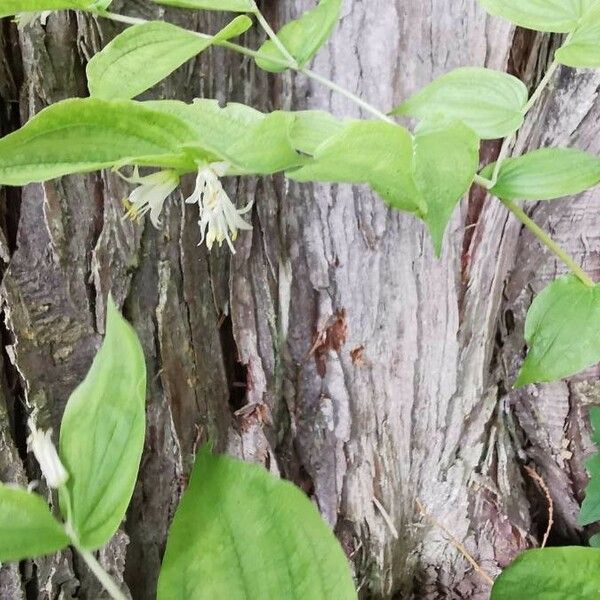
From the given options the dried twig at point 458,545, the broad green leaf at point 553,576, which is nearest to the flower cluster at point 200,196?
the broad green leaf at point 553,576

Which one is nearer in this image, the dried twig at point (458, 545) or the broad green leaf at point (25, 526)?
the broad green leaf at point (25, 526)

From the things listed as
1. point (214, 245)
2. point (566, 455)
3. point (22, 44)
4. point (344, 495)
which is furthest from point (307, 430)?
point (22, 44)

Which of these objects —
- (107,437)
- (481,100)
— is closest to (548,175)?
(481,100)

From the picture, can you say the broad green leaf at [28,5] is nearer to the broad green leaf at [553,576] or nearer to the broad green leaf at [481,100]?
the broad green leaf at [481,100]

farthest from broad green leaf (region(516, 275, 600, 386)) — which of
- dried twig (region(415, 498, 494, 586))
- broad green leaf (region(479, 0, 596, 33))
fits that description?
dried twig (region(415, 498, 494, 586))

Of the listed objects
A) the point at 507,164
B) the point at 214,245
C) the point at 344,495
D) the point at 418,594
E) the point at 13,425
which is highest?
the point at 507,164

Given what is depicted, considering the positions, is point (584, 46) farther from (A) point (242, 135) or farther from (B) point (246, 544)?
(B) point (246, 544)

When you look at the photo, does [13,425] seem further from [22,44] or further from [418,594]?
[418,594]
